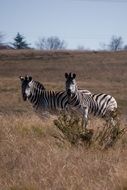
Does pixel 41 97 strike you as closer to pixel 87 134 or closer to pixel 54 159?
pixel 87 134

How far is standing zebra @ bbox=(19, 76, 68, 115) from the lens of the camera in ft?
54.0

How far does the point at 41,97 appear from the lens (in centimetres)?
1705

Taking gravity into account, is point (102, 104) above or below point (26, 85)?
below

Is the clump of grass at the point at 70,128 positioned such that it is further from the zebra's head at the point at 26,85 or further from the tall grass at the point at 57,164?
the zebra's head at the point at 26,85

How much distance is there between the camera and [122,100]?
29.1 metres

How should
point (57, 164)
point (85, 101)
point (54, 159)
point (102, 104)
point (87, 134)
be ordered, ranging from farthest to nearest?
point (102, 104), point (85, 101), point (87, 134), point (54, 159), point (57, 164)

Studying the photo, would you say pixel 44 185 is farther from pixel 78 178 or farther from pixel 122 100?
pixel 122 100

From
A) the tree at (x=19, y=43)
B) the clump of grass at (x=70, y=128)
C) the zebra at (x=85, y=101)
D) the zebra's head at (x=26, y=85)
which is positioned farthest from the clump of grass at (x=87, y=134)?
the tree at (x=19, y=43)

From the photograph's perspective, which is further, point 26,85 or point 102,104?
point 26,85

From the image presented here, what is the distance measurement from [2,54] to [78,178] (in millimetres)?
53670

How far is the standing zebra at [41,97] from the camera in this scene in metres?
16.5

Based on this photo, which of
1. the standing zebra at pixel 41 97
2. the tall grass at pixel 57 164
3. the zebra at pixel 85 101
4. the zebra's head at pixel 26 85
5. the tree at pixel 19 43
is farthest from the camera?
the tree at pixel 19 43

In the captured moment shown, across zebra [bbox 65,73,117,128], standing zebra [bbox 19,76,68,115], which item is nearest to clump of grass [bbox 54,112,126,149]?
zebra [bbox 65,73,117,128]

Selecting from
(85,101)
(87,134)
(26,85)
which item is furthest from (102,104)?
(87,134)
